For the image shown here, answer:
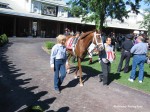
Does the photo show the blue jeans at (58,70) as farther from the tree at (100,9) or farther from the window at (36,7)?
the window at (36,7)

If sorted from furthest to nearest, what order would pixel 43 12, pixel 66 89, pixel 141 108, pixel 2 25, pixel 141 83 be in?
pixel 43 12 < pixel 2 25 < pixel 141 83 < pixel 66 89 < pixel 141 108

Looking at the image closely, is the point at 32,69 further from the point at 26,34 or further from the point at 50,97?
the point at 26,34

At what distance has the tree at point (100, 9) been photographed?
29.0m

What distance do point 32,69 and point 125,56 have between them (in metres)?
4.63

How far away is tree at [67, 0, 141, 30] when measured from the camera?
95.1 ft

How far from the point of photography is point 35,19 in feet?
130

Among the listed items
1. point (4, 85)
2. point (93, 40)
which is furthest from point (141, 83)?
point (4, 85)

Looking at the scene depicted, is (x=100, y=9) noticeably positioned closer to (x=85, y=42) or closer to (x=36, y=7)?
(x=36, y=7)

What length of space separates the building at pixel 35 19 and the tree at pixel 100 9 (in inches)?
249

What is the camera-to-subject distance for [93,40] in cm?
989

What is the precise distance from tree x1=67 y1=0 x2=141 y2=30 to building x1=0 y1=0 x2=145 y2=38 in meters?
6.31

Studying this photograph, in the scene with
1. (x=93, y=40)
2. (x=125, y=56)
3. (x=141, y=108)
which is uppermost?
(x=93, y=40)

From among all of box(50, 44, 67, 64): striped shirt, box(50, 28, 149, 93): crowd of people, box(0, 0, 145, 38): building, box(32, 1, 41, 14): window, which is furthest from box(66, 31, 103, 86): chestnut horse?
box(32, 1, 41, 14): window

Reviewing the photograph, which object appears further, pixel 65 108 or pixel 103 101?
pixel 103 101
